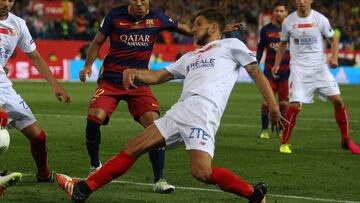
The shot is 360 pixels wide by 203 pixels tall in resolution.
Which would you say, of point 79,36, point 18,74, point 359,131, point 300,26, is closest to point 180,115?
point 300,26

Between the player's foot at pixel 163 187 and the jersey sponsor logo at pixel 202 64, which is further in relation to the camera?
the player's foot at pixel 163 187

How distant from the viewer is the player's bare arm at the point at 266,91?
833 cm

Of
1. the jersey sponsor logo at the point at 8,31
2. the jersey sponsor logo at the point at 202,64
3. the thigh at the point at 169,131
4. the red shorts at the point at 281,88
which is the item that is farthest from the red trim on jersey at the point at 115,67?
the red shorts at the point at 281,88

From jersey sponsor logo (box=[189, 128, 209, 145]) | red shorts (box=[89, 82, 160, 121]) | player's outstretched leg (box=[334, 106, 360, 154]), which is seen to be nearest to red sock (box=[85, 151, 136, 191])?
jersey sponsor logo (box=[189, 128, 209, 145])

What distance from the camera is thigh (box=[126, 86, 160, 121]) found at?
1091 centimetres

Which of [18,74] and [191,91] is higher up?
[191,91]

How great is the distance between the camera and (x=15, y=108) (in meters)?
10.0

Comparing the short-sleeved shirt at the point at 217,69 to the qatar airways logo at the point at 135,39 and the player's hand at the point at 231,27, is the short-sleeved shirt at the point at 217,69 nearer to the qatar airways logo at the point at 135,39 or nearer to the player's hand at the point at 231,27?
the player's hand at the point at 231,27

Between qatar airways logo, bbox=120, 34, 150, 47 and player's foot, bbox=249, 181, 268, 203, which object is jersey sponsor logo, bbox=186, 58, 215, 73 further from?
qatar airways logo, bbox=120, 34, 150, 47

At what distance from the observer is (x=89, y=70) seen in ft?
36.0

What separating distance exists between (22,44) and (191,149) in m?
2.77

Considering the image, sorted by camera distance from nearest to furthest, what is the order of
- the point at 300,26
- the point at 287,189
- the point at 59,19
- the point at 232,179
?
the point at 232,179, the point at 287,189, the point at 300,26, the point at 59,19

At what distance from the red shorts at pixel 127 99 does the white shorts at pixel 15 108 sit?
3.25 ft

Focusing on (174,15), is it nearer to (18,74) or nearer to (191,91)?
(18,74)
